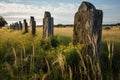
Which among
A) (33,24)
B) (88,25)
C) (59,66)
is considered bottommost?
(33,24)

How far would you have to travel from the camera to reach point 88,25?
9102 mm

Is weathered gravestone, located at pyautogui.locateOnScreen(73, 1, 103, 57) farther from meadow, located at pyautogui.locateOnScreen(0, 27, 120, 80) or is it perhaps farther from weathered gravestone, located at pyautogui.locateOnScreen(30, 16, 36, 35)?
weathered gravestone, located at pyautogui.locateOnScreen(30, 16, 36, 35)

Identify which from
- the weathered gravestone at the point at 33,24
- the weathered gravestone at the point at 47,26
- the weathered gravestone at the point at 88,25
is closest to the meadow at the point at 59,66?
the weathered gravestone at the point at 88,25

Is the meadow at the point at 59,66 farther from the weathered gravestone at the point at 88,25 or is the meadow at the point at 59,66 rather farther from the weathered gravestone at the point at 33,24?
the weathered gravestone at the point at 33,24

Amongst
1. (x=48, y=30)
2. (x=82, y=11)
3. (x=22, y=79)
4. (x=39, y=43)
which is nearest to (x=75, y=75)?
(x=22, y=79)

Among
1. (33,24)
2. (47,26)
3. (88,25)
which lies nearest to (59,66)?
(88,25)

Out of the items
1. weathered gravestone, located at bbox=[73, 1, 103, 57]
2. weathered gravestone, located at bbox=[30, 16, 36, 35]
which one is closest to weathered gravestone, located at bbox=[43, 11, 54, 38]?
weathered gravestone, located at bbox=[30, 16, 36, 35]

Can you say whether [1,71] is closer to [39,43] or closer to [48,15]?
[39,43]

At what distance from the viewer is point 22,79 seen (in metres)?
6.15

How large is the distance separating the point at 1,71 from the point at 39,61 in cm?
128

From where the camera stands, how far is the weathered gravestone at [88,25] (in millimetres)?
8812

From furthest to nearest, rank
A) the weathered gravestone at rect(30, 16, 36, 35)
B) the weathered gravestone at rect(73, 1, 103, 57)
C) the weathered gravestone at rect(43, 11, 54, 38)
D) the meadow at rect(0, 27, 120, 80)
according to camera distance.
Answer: the weathered gravestone at rect(30, 16, 36, 35) < the weathered gravestone at rect(43, 11, 54, 38) < the weathered gravestone at rect(73, 1, 103, 57) < the meadow at rect(0, 27, 120, 80)

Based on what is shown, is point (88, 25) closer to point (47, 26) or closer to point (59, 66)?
point (59, 66)

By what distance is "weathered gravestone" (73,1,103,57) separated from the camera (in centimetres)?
881
